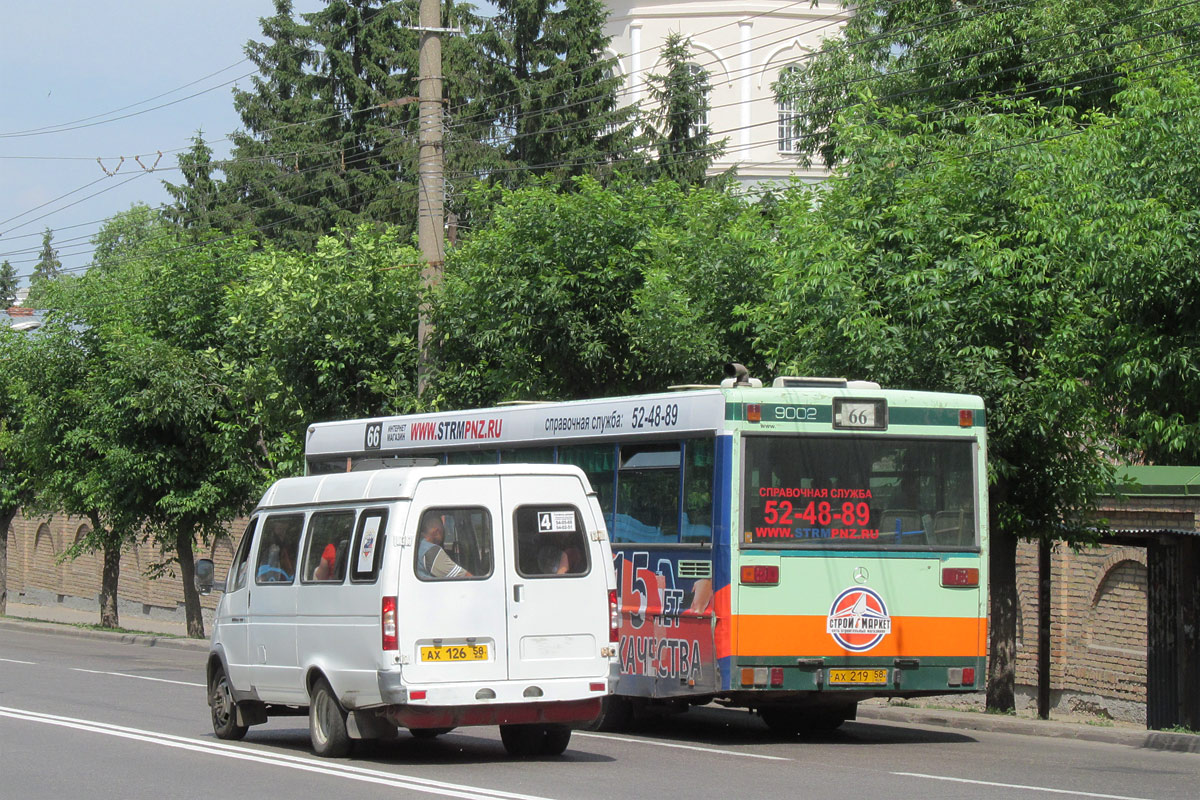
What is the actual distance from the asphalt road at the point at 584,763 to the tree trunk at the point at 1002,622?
189 centimetres

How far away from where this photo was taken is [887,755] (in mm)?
12820

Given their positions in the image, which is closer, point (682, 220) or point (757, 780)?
point (757, 780)

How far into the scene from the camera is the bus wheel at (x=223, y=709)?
13.5 m

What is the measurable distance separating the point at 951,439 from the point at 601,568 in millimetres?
3550

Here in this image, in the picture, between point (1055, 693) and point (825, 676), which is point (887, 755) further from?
point (1055, 693)

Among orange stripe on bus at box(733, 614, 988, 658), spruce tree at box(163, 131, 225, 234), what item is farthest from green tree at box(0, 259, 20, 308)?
orange stripe on bus at box(733, 614, 988, 658)

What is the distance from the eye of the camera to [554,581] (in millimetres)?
11797

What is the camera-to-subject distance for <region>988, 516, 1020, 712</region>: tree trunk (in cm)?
1764

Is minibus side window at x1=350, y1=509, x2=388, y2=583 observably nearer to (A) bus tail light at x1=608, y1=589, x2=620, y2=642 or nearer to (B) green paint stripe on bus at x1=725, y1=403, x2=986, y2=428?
(A) bus tail light at x1=608, y1=589, x2=620, y2=642

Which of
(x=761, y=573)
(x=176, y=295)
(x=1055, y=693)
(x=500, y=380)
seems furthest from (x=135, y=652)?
(x=761, y=573)

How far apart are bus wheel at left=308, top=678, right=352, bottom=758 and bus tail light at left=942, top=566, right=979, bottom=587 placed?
5.14 meters

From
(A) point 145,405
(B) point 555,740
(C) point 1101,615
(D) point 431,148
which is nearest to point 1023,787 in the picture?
(B) point 555,740

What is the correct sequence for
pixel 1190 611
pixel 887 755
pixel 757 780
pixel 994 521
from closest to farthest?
pixel 757 780 → pixel 887 755 → pixel 1190 611 → pixel 994 521

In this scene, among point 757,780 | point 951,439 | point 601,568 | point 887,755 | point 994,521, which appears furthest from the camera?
point 994,521
